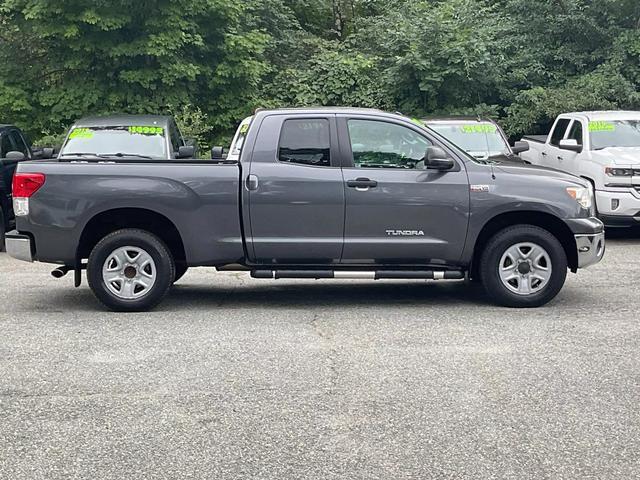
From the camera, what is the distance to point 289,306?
8.55 metres

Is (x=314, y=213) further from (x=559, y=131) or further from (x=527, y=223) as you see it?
(x=559, y=131)

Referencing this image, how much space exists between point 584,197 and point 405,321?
7.08 ft

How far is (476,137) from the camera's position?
13891 mm

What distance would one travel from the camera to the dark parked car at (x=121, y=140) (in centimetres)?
1199

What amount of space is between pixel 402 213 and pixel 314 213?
0.80m

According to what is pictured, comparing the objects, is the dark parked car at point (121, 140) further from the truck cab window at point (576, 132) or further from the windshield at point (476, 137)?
the truck cab window at point (576, 132)

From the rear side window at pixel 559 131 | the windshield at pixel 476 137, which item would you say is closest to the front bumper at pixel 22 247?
the windshield at pixel 476 137

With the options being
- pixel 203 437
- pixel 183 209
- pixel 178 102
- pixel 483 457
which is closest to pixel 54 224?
pixel 183 209

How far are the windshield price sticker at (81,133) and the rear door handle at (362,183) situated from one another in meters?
5.42

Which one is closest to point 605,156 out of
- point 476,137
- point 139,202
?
point 476,137

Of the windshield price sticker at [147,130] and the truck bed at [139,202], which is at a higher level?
the windshield price sticker at [147,130]

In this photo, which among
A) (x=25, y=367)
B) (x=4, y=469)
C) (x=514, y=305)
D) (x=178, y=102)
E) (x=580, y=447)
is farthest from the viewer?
→ (x=178, y=102)

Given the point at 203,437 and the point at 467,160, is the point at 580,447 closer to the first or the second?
the point at 203,437

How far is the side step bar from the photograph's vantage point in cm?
821
